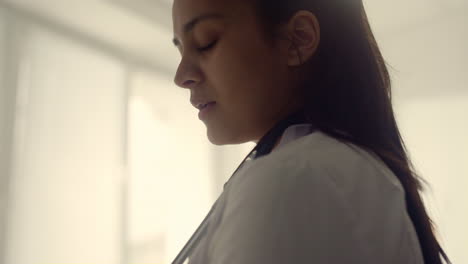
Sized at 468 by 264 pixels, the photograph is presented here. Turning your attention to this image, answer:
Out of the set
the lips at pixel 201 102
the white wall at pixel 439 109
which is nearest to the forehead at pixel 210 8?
the lips at pixel 201 102

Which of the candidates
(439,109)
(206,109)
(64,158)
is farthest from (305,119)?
(439,109)

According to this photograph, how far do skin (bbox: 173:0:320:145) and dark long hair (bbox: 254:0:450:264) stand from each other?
0.02m

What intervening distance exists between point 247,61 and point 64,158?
28.6 inches

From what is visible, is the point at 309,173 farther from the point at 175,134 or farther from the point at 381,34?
the point at 381,34

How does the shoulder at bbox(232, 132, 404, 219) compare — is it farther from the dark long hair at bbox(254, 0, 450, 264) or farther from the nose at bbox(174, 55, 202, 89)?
the nose at bbox(174, 55, 202, 89)

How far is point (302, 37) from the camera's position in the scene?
55 centimetres

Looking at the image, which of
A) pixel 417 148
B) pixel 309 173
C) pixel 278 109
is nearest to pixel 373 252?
pixel 309 173

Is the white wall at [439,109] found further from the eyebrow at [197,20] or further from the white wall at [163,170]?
the eyebrow at [197,20]

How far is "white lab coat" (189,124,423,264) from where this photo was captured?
322 mm

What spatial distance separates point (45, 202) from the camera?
1.00 m

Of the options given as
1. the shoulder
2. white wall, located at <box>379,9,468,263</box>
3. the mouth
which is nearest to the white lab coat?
the shoulder

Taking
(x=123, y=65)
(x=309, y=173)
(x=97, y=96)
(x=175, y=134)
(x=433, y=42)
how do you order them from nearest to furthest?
(x=309, y=173) < (x=97, y=96) < (x=123, y=65) < (x=175, y=134) < (x=433, y=42)

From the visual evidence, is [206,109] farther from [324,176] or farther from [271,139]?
[324,176]

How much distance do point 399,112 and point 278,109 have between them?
1.26m
